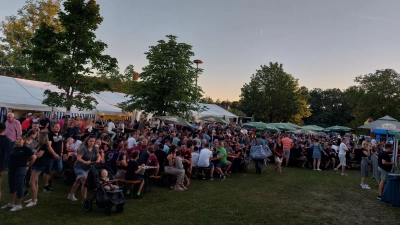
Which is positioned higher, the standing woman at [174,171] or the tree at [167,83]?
the tree at [167,83]

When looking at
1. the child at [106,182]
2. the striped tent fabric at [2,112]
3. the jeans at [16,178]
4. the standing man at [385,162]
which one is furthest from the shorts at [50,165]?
the striped tent fabric at [2,112]

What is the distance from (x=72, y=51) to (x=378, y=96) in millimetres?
33711

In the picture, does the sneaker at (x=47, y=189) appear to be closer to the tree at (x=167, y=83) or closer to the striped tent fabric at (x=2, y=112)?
the striped tent fabric at (x=2, y=112)

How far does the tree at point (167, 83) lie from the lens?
1867 cm

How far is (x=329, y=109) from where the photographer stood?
59.3 meters

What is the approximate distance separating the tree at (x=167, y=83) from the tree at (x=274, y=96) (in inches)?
951

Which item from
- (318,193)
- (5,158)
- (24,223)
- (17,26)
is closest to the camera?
(24,223)

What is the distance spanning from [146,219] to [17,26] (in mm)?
28469

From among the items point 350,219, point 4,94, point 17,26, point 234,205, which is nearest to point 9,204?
point 234,205

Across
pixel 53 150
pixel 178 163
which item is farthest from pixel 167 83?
pixel 53 150

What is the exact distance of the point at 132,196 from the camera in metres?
7.07

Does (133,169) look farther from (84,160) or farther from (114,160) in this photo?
(84,160)

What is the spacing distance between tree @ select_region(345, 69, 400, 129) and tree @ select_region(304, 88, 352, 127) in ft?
76.8

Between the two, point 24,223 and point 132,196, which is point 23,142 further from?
point 132,196
